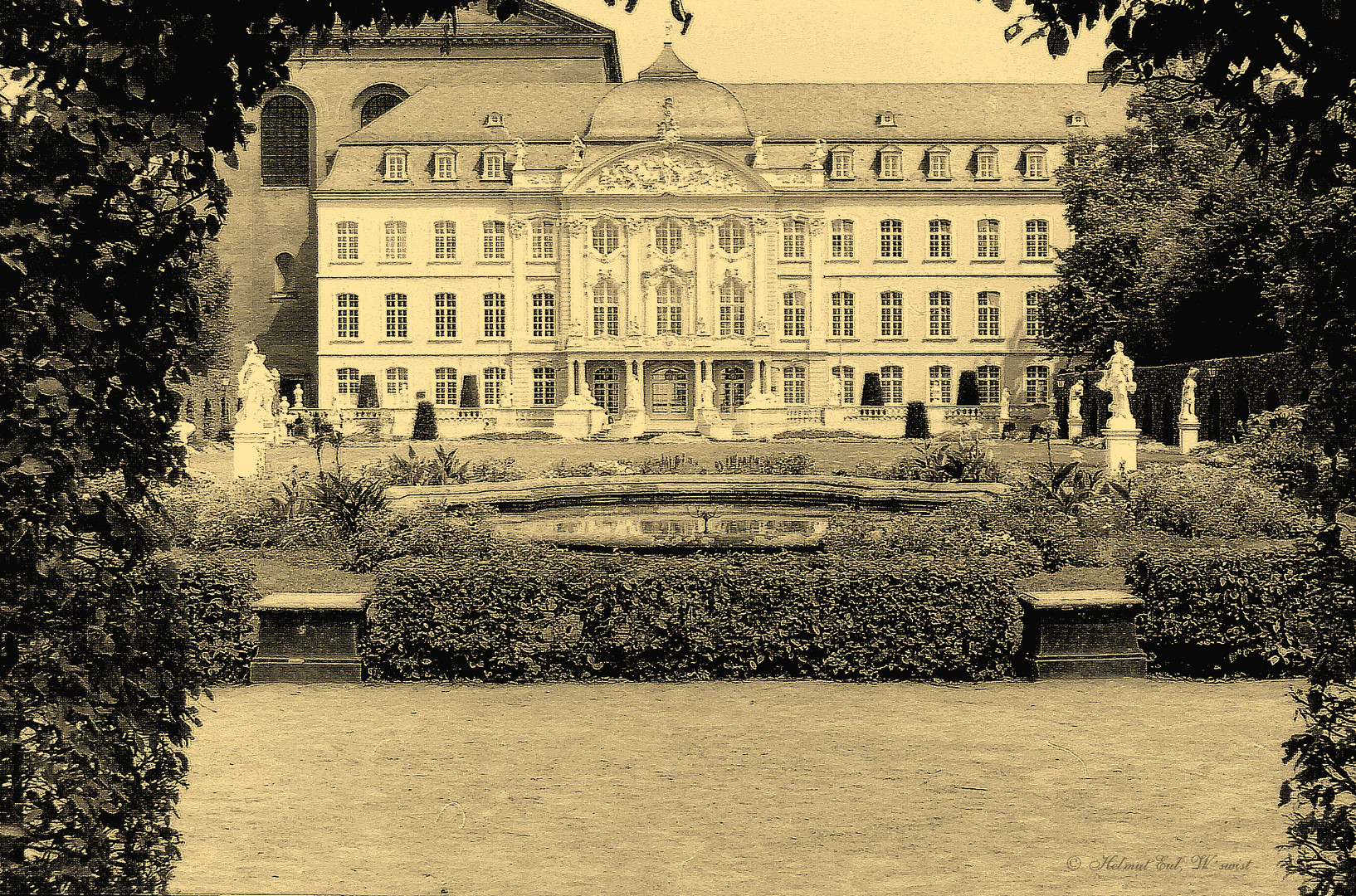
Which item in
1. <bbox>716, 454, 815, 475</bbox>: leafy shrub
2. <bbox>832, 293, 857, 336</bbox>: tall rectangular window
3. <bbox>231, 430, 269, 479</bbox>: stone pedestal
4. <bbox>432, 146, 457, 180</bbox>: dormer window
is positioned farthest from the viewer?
<bbox>832, 293, 857, 336</bbox>: tall rectangular window

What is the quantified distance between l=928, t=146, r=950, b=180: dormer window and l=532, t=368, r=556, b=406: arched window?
15.9 meters

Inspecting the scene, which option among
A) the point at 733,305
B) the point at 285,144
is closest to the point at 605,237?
the point at 733,305

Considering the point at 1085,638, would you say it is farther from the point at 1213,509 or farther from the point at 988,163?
the point at 988,163

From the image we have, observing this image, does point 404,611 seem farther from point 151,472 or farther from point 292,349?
point 292,349

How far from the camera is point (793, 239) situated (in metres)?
51.7

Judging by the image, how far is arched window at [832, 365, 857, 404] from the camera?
51.2 metres

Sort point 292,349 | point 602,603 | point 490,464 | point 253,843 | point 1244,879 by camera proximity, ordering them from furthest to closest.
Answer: point 292,349
point 490,464
point 602,603
point 253,843
point 1244,879

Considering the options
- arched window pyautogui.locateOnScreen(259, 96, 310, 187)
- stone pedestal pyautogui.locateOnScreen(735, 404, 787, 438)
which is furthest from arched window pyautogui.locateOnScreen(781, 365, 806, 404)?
arched window pyautogui.locateOnScreen(259, 96, 310, 187)

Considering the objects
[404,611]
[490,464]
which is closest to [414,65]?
[490,464]

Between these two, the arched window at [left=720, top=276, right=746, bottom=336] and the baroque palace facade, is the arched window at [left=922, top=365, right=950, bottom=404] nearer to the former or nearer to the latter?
the baroque palace facade

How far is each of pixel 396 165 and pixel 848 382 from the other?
18646 millimetres

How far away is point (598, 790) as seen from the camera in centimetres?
582

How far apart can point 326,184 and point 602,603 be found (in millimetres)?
45788

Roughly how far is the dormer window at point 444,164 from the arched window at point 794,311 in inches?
518
